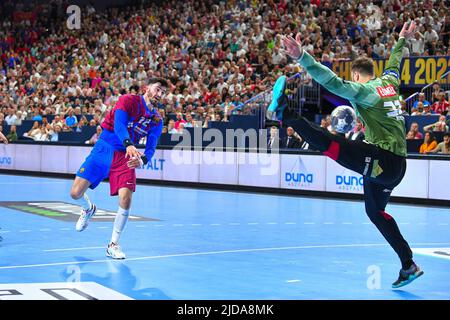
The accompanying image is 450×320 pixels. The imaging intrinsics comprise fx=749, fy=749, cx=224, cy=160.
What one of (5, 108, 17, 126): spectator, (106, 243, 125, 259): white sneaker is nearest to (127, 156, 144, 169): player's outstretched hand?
(106, 243, 125, 259): white sneaker

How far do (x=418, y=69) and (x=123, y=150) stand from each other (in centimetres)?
1359

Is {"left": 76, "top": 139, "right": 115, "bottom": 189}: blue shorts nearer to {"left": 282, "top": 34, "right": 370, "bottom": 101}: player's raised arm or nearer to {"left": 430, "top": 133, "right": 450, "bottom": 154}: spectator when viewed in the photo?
{"left": 282, "top": 34, "right": 370, "bottom": 101}: player's raised arm

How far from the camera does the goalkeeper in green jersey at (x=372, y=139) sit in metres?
7.14

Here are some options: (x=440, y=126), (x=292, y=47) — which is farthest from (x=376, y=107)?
(x=440, y=126)

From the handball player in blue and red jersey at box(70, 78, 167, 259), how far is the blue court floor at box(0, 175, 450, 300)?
0.69m

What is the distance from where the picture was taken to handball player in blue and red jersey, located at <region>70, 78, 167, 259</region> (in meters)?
9.10

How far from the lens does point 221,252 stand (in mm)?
9680

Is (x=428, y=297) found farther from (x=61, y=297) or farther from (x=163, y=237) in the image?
(x=163, y=237)

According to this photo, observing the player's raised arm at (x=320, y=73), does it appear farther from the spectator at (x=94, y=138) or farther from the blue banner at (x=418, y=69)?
the spectator at (x=94, y=138)

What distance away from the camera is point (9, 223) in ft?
41.0

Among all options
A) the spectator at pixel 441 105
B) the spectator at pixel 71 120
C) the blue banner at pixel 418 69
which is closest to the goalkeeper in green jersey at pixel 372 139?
the spectator at pixel 441 105

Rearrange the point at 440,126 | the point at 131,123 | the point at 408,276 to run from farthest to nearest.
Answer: the point at 440,126
the point at 131,123
the point at 408,276

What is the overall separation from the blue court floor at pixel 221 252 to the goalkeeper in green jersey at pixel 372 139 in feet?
1.84

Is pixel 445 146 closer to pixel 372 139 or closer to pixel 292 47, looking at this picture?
pixel 372 139
